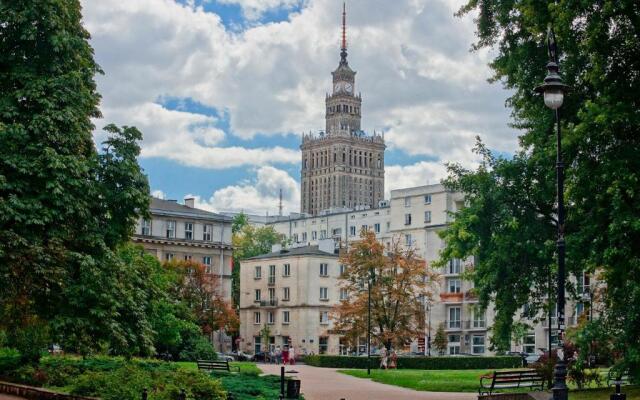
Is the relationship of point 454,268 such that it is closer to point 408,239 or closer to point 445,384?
point 408,239

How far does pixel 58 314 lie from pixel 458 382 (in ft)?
70.6

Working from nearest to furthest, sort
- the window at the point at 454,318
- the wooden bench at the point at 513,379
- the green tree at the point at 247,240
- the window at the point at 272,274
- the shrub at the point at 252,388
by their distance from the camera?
the shrub at the point at 252,388
the wooden bench at the point at 513,379
the window at the point at 454,318
the window at the point at 272,274
the green tree at the point at 247,240

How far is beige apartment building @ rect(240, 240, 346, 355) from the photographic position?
104 metres

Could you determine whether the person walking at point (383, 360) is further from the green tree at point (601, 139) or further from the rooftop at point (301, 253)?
the green tree at point (601, 139)

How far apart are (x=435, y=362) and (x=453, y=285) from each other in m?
29.0

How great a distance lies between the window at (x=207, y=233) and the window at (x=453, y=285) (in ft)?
82.2

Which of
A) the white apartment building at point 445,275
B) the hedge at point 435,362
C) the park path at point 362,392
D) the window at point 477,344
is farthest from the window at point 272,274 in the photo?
the park path at point 362,392

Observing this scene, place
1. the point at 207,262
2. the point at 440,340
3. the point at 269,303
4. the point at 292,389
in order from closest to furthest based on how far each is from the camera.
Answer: the point at 292,389, the point at 440,340, the point at 207,262, the point at 269,303

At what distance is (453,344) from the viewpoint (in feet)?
327

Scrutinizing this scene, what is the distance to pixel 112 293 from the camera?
30938 millimetres

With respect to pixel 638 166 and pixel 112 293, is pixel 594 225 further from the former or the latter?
pixel 112 293

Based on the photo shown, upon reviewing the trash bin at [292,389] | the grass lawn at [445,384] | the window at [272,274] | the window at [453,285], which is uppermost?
the window at [272,274]

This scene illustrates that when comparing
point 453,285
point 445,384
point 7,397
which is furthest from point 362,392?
point 453,285

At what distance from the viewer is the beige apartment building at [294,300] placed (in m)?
104
